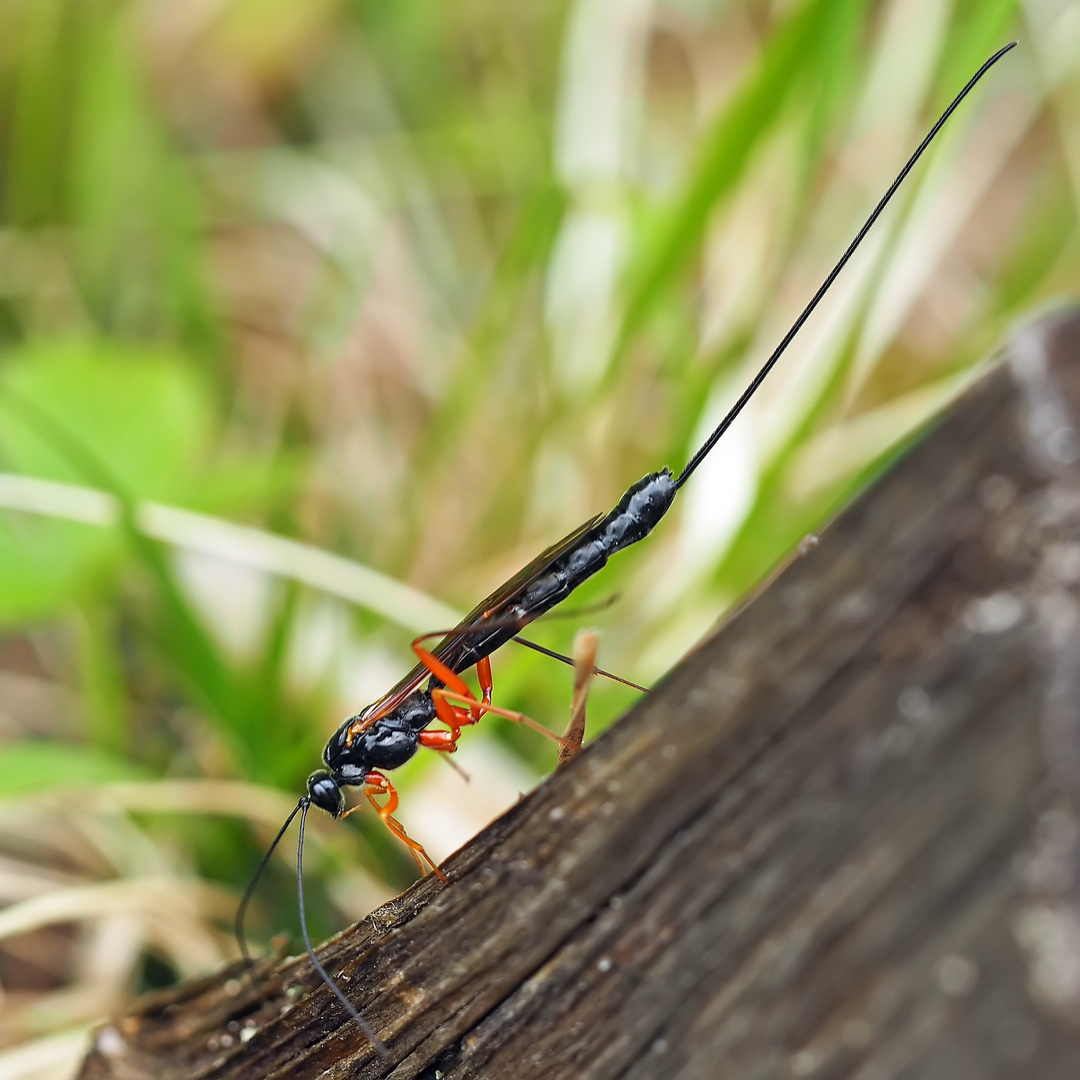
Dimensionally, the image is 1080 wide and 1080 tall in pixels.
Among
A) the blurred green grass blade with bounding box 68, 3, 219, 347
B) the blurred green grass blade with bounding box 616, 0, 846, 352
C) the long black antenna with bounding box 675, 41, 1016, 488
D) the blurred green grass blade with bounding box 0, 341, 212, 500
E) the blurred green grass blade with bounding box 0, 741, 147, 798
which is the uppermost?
the blurred green grass blade with bounding box 68, 3, 219, 347

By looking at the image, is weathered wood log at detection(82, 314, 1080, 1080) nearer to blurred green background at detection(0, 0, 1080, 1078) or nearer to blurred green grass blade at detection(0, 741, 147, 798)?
blurred green background at detection(0, 0, 1080, 1078)

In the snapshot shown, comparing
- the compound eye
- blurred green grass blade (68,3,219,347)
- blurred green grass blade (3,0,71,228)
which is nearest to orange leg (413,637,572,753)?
the compound eye

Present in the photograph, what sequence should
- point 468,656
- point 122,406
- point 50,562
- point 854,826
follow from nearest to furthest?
point 854,826 < point 468,656 < point 50,562 < point 122,406

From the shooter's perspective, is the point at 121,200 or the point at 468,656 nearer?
the point at 468,656

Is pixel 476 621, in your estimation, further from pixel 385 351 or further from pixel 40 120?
pixel 40 120

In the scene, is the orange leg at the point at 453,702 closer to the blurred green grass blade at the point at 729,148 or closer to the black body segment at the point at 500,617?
the black body segment at the point at 500,617

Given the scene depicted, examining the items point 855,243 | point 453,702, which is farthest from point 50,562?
point 855,243

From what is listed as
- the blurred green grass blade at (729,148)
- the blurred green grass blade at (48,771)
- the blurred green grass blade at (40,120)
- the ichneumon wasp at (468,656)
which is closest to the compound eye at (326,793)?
the ichneumon wasp at (468,656)

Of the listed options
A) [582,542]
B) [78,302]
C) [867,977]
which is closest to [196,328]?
[78,302]
